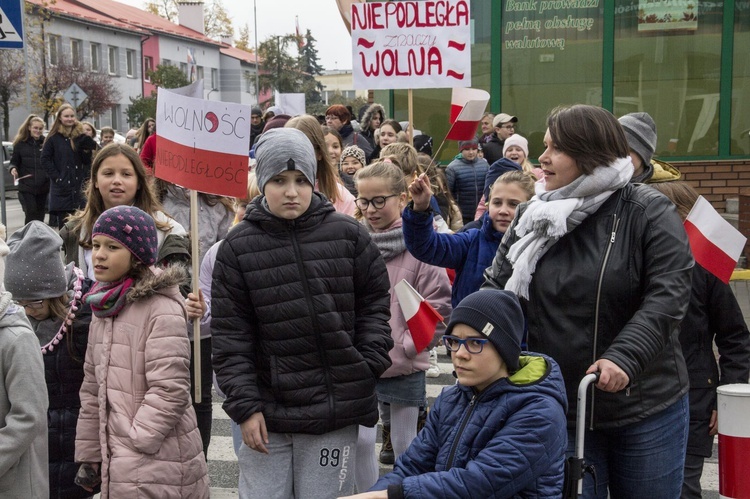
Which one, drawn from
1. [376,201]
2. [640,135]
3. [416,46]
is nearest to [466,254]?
[376,201]

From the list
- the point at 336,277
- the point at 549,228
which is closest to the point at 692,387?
the point at 549,228

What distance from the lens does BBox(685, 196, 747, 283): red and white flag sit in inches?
166

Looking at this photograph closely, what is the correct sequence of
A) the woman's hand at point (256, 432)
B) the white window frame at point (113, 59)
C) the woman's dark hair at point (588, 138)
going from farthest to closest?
the white window frame at point (113, 59), the woman's hand at point (256, 432), the woman's dark hair at point (588, 138)

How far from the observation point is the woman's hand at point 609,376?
3.19m

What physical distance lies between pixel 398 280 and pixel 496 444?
225 centimetres

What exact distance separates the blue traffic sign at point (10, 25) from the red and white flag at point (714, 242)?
6473mm

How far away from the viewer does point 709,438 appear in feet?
14.5

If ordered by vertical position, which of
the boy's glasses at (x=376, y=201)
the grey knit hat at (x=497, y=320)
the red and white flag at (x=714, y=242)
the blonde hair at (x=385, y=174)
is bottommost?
the grey knit hat at (x=497, y=320)

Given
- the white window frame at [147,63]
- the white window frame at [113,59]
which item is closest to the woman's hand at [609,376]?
the white window frame at [113,59]

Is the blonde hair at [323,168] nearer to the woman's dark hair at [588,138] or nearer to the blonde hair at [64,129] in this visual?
the woman's dark hair at [588,138]

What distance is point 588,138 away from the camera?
11.5ft

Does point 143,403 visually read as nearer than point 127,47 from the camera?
Yes

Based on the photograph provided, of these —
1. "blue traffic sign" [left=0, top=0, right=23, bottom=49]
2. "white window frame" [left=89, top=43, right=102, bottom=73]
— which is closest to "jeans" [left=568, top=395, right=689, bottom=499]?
"blue traffic sign" [left=0, top=0, right=23, bottom=49]

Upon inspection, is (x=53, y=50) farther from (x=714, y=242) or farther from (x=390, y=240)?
(x=714, y=242)
